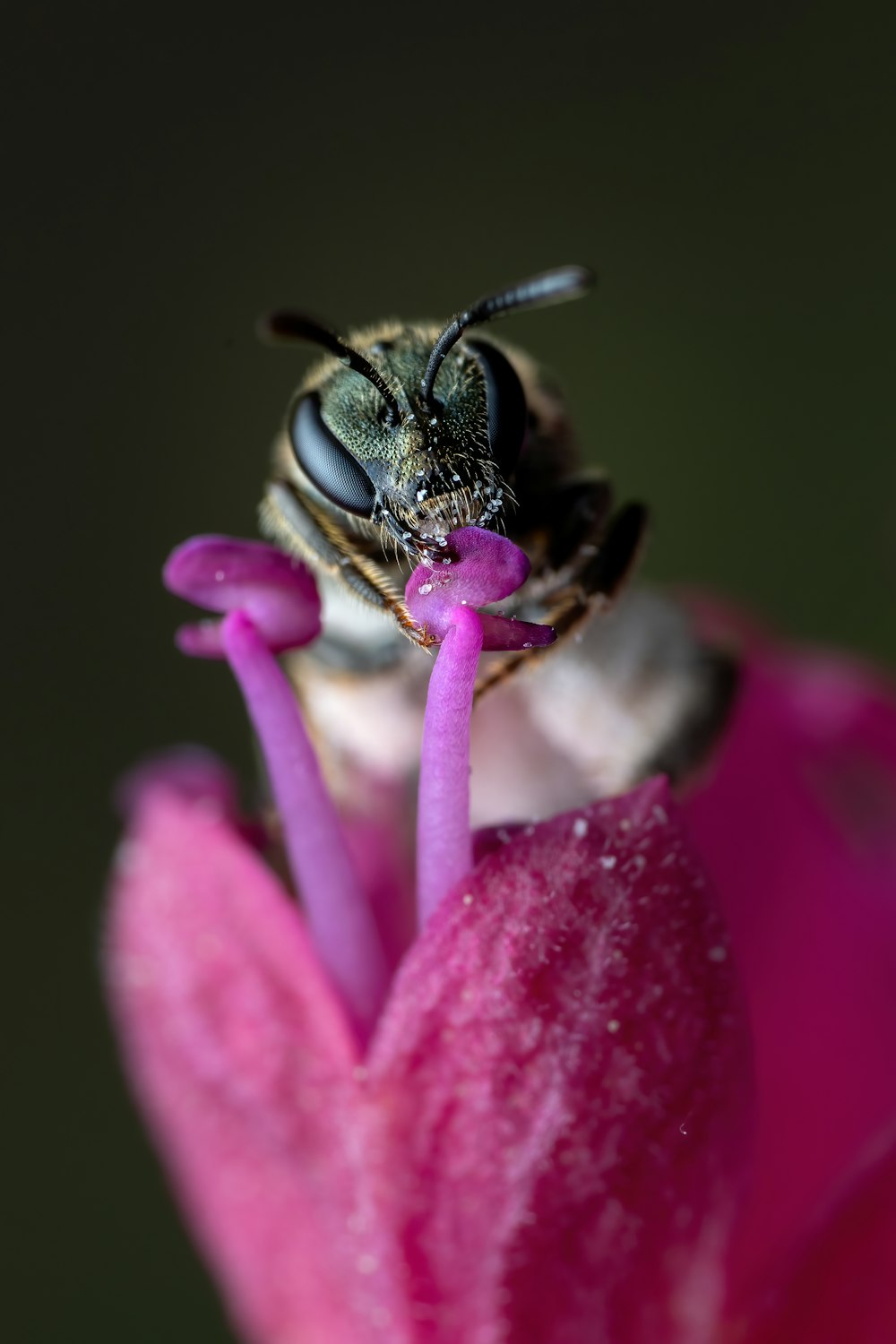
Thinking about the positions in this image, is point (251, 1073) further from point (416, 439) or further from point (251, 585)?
point (416, 439)

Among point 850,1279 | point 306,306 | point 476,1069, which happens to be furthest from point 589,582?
point 306,306

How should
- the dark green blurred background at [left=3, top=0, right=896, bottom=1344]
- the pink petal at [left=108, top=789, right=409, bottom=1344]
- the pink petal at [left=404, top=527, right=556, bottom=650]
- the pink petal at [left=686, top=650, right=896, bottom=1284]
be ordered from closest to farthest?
the pink petal at [left=404, top=527, right=556, bottom=650]
the pink petal at [left=108, top=789, right=409, bottom=1344]
the pink petal at [left=686, top=650, right=896, bottom=1284]
the dark green blurred background at [left=3, top=0, right=896, bottom=1344]

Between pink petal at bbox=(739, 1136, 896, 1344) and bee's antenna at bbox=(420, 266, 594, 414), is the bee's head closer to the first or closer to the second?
bee's antenna at bbox=(420, 266, 594, 414)

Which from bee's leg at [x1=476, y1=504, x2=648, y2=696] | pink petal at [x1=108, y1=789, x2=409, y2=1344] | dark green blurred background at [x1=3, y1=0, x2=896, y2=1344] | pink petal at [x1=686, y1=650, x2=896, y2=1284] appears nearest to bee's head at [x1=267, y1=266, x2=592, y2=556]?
bee's leg at [x1=476, y1=504, x2=648, y2=696]

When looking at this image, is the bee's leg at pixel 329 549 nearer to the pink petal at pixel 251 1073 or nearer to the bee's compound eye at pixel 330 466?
the bee's compound eye at pixel 330 466

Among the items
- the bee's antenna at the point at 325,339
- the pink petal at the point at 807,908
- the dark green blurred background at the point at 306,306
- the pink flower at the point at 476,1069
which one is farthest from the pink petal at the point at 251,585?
the dark green blurred background at the point at 306,306

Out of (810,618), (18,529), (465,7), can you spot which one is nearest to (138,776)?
(810,618)
